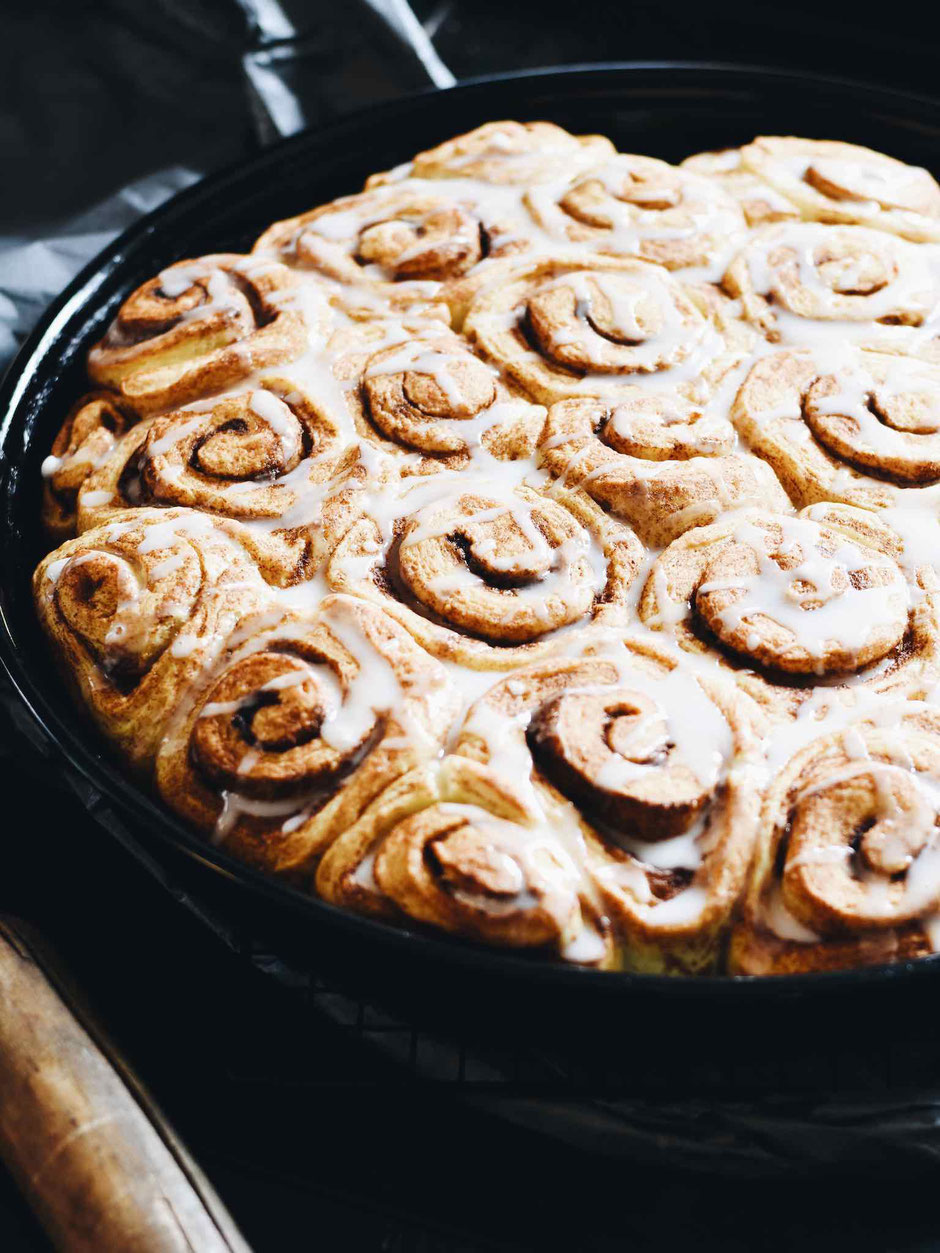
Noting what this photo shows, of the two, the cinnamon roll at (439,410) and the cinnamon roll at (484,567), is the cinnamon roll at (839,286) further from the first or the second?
the cinnamon roll at (484,567)

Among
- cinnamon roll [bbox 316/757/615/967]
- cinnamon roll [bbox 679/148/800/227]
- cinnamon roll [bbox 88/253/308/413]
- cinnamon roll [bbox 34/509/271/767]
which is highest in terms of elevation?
cinnamon roll [bbox 679/148/800/227]

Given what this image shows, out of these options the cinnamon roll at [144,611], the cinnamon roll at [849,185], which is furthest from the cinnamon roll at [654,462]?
the cinnamon roll at [849,185]

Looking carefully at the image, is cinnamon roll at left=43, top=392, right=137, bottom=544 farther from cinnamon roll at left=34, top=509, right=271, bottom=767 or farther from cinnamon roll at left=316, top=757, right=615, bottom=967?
cinnamon roll at left=316, top=757, right=615, bottom=967

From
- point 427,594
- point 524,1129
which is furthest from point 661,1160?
point 427,594

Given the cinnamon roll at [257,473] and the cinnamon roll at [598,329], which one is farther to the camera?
the cinnamon roll at [598,329]

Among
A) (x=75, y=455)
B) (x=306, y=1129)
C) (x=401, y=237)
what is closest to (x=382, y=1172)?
(x=306, y=1129)

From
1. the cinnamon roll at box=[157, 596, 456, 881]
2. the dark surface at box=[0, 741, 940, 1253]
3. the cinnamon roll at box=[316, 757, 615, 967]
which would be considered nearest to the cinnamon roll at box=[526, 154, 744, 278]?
the cinnamon roll at box=[157, 596, 456, 881]
